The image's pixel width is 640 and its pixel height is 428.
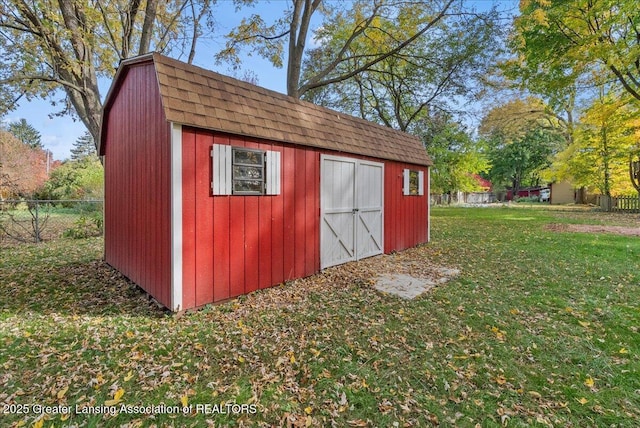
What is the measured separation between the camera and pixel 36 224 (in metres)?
8.77

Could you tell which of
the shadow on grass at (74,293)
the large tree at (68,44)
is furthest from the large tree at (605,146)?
the shadow on grass at (74,293)

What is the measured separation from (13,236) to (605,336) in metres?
13.3

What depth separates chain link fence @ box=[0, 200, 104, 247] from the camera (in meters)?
8.59

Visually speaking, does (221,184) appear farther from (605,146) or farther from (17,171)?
(605,146)

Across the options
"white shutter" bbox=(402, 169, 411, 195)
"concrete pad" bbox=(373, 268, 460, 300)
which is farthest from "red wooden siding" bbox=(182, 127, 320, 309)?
"white shutter" bbox=(402, 169, 411, 195)

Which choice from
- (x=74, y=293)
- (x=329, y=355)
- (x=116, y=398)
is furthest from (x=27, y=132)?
(x=329, y=355)

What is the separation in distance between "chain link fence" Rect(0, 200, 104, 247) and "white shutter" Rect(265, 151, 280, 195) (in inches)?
271

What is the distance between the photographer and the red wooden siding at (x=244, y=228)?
387 cm

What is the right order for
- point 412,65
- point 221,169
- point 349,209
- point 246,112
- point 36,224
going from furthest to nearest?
point 412,65, point 36,224, point 349,209, point 246,112, point 221,169

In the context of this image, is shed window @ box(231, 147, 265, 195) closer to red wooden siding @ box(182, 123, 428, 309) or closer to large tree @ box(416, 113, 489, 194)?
red wooden siding @ box(182, 123, 428, 309)

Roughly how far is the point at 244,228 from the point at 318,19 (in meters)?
11.1

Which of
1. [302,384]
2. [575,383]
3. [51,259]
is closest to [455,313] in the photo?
[575,383]

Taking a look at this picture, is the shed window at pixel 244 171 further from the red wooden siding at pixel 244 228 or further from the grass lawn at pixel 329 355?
the grass lawn at pixel 329 355

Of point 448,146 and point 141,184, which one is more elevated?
point 448,146
